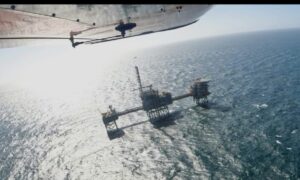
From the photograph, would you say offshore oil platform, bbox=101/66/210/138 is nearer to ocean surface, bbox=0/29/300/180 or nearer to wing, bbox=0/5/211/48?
ocean surface, bbox=0/29/300/180

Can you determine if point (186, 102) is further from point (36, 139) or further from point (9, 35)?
point (9, 35)

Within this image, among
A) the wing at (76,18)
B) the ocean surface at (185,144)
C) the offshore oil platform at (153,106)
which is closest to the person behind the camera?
the wing at (76,18)

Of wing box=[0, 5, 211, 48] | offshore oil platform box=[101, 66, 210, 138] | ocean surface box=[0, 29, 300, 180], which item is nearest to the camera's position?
wing box=[0, 5, 211, 48]

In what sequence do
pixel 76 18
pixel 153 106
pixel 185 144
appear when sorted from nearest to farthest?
1. pixel 76 18
2. pixel 185 144
3. pixel 153 106

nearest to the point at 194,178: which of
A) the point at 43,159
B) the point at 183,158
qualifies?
the point at 183,158

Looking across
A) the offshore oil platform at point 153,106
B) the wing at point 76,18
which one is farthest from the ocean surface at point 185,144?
the wing at point 76,18

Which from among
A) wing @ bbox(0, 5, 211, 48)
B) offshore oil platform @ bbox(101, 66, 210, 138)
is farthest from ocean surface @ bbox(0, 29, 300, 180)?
wing @ bbox(0, 5, 211, 48)

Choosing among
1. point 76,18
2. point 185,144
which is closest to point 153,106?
point 185,144

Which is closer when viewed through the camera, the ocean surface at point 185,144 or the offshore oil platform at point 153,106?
the ocean surface at point 185,144

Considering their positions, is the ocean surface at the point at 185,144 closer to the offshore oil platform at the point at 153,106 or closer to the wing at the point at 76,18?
the offshore oil platform at the point at 153,106

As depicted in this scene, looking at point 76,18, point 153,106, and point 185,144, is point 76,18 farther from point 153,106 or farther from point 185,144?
point 153,106

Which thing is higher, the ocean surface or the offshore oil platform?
the offshore oil platform
